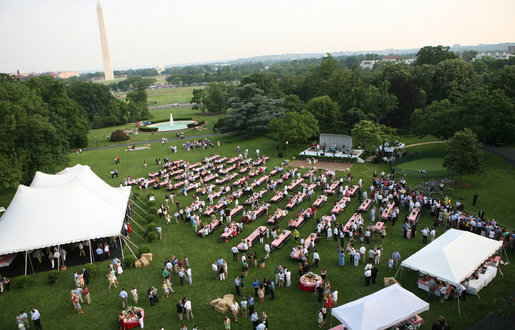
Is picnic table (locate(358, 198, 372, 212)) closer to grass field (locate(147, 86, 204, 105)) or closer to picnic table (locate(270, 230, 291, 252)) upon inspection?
picnic table (locate(270, 230, 291, 252))

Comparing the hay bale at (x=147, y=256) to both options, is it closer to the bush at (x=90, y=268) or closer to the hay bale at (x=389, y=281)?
the bush at (x=90, y=268)

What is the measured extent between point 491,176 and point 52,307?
3484cm

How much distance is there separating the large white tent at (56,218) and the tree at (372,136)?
25341mm

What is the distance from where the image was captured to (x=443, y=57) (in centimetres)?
5797

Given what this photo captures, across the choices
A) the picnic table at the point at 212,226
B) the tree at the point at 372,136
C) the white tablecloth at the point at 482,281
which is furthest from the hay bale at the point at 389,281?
the tree at the point at 372,136

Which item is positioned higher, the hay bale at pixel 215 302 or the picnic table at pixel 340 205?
the picnic table at pixel 340 205

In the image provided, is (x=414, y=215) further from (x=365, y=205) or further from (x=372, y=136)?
(x=372, y=136)

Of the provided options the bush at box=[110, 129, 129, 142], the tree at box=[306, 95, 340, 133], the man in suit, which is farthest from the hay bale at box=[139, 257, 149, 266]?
the bush at box=[110, 129, 129, 142]

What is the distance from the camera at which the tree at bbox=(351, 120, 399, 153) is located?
3491cm

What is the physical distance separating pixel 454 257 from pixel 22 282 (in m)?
22.3

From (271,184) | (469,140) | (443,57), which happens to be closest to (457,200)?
(469,140)

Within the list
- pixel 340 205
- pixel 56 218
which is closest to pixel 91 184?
pixel 56 218

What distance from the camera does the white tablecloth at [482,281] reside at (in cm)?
1535

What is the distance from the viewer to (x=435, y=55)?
59000 mm
